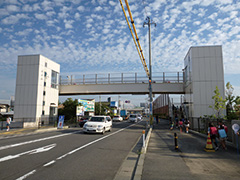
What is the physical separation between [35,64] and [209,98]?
79.4 ft

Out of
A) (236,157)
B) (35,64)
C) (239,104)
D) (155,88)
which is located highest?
(35,64)

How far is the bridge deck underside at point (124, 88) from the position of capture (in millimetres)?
29469

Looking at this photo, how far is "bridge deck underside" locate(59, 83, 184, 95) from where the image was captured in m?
29.5

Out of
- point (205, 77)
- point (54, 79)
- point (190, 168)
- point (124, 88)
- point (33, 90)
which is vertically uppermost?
point (54, 79)

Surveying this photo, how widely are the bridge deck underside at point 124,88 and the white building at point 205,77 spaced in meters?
6.15

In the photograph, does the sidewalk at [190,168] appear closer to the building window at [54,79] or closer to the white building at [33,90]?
the white building at [33,90]

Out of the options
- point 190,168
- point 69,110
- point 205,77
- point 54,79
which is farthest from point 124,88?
point 190,168

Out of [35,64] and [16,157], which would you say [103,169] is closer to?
[16,157]

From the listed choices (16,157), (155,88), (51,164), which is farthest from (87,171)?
(155,88)

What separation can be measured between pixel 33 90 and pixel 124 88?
1359cm

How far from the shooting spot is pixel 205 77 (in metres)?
23.0

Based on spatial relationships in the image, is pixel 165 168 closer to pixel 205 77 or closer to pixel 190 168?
pixel 190 168

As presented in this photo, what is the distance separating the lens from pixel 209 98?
22.6 metres

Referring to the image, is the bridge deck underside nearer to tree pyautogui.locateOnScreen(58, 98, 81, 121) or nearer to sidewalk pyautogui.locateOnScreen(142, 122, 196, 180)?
tree pyautogui.locateOnScreen(58, 98, 81, 121)
